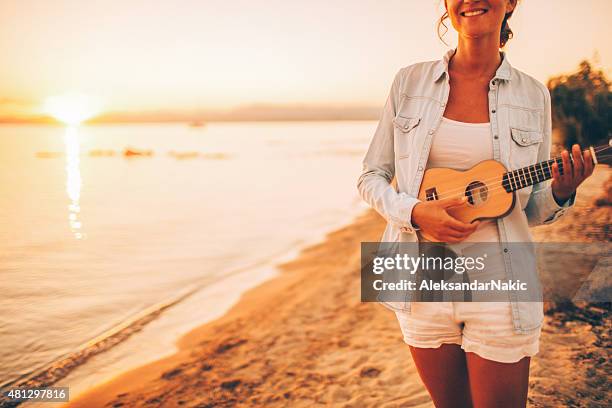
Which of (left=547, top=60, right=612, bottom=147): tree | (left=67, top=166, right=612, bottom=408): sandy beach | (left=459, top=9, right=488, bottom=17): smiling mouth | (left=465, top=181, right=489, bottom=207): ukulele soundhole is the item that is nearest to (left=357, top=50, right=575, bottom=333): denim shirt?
(left=465, top=181, right=489, bottom=207): ukulele soundhole

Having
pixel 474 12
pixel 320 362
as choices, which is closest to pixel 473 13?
pixel 474 12

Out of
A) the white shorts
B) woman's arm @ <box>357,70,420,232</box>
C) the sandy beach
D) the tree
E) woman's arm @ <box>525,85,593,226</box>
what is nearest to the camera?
the white shorts

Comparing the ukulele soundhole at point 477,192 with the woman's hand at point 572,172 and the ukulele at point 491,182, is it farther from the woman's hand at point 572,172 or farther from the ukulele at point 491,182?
the woman's hand at point 572,172

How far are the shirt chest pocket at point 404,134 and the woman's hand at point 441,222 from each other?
0.25m

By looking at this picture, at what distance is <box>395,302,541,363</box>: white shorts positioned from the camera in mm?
1702

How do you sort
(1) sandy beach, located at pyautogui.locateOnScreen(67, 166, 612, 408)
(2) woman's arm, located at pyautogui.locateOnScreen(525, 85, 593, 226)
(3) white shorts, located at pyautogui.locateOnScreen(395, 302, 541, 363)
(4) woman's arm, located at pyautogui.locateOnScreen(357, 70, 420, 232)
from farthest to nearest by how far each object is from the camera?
(1) sandy beach, located at pyautogui.locateOnScreen(67, 166, 612, 408) < (4) woman's arm, located at pyautogui.locateOnScreen(357, 70, 420, 232) < (2) woman's arm, located at pyautogui.locateOnScreen(525, 85, 593, 226) < (3) white shorts, located at pyautogui.locateOnScreen(395, 302, 541, 363)

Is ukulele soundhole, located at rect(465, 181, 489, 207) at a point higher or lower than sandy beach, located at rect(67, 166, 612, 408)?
higher

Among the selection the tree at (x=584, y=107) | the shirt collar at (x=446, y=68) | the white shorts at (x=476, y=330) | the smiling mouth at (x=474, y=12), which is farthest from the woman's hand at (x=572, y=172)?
the tree at (x=584, y=107)

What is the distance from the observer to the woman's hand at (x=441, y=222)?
70.0 inches

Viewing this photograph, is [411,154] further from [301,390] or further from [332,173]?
[332,173]

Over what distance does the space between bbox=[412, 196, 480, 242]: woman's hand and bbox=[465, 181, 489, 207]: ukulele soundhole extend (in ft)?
0.22

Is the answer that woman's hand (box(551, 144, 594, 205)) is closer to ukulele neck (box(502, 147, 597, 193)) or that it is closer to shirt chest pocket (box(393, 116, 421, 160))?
ukulele neck (box(502, 147, 597, 193))

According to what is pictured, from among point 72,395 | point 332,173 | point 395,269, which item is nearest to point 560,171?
point 395,269

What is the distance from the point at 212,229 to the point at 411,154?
1102 centimetres
